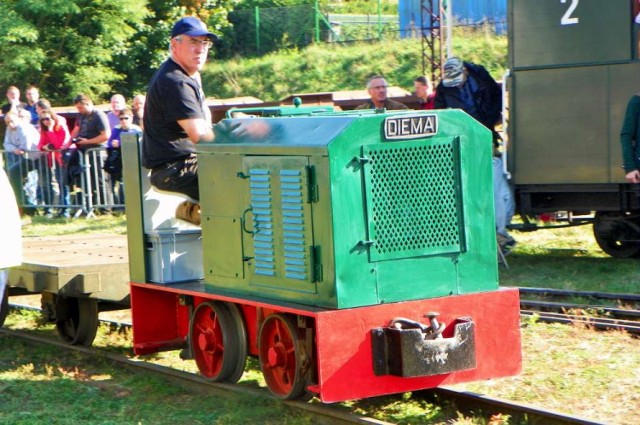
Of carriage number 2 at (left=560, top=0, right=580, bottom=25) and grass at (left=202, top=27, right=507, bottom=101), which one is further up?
grass at (left=202, top=27, right=507, bottom=101)

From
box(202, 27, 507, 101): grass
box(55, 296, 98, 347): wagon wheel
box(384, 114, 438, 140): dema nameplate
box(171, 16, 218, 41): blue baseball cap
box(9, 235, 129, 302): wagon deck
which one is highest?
box(202, 27, 507, 101): grass

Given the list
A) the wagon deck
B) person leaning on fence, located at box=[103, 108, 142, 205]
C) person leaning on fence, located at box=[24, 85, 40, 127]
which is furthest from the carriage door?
person leaning on fence, located at box=[24, 85, 40, 127]

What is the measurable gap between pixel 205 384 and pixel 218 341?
298 millimetres

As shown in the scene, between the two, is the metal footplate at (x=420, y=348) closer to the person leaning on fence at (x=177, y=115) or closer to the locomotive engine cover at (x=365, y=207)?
the locomotive engine cover at (x=365, y=207)

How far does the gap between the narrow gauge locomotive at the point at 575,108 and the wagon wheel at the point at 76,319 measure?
567 centimetres

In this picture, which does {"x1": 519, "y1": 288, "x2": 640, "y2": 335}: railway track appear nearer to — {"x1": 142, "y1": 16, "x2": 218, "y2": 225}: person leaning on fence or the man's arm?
{"x1": 142, "y1": 16, "x2": 218, "y2": 225}: person leaning on fence

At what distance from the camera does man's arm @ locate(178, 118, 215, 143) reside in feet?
22.5

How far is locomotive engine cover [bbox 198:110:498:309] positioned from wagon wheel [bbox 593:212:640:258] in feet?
20.8

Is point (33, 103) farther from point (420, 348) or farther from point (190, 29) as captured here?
point (420, 348)

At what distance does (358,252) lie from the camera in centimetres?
585

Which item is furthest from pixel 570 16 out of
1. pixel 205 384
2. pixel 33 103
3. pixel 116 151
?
pixel 33 103

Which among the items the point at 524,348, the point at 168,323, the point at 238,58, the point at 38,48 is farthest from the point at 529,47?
the point at 238,58

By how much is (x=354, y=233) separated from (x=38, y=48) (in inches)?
1058

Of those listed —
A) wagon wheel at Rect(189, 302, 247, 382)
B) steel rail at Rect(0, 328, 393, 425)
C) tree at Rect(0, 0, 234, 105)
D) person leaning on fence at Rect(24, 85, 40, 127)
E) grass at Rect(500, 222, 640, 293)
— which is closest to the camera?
steel rail at Rect(0, 328, 393, 425)
